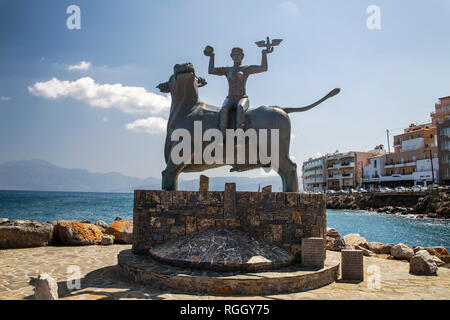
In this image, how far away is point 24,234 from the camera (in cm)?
909

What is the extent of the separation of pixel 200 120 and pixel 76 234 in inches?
208

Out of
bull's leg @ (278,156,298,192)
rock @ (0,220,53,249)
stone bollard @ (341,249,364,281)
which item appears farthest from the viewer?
rock @ (0,220,53,249)

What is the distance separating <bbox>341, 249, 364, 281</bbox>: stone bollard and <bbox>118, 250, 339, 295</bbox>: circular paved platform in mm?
419

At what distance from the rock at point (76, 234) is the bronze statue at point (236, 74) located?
18.2 feet

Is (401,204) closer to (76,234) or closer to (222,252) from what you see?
(76,234)

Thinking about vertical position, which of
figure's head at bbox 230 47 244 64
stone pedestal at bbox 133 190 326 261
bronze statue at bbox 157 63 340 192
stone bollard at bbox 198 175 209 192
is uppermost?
figure's head at bbox 230 47 244 64

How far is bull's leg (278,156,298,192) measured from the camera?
279 inches

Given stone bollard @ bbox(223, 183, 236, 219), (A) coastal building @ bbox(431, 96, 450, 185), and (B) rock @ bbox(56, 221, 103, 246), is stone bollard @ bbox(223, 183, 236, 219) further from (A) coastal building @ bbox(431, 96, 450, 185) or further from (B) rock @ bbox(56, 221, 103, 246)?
(A) coastal building @ bbox(431, 96, 450, 185)

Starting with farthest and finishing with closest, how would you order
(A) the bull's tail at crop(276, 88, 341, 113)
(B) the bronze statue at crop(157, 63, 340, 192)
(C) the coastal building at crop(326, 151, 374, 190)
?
(C) the coastal building at crop(326, 151, 374, 190), (A) the bull's tail at crop(276, 88, 341, 113), (B) the bronze statue at crop(157, 63, 340, 192)

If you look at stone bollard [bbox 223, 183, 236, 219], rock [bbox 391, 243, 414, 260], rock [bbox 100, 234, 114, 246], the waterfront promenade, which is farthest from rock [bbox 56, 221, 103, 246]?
rock [bbox 391, 243, 414, 260]

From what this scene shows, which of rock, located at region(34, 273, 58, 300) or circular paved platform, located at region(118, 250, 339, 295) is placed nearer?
rock, located at region(34, 273, 58, 300)

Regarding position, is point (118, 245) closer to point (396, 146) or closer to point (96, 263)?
point (96, 263)

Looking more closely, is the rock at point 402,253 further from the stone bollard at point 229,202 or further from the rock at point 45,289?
the rock at point 45,289

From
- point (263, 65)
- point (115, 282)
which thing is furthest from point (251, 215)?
point (263, 65)
